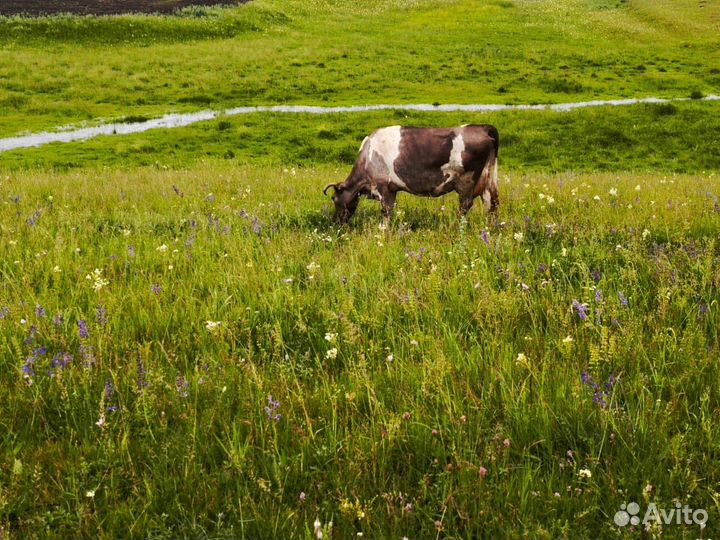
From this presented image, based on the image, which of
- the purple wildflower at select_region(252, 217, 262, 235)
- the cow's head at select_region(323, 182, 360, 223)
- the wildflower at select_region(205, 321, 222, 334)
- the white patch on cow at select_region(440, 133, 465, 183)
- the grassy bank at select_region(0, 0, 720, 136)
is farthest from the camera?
the grassy bank at select_region(0, 0, 720, 136)

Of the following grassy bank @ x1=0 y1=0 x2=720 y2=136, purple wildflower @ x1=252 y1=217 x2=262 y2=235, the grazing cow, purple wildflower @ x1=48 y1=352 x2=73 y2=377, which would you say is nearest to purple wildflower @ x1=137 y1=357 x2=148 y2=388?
purple wildflower @ x1=48 y1=352 x2=73 y2=377

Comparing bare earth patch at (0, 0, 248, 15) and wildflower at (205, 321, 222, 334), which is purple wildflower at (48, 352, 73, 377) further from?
bare earth patch at (0, 0, 248, 15)

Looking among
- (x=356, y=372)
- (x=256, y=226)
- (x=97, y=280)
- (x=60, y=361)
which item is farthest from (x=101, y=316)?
(x=256, y=226)

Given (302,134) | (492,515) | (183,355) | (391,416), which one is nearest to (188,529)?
(391,416)

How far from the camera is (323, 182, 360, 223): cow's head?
10148mm

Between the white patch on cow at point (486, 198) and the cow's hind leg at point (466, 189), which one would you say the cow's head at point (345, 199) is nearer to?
the cow's hind leg at point (466, 189)

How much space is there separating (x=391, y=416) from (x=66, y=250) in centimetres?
551

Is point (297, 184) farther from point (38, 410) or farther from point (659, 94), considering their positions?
point (659, 94)

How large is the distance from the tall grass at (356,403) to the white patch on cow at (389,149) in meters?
4.19

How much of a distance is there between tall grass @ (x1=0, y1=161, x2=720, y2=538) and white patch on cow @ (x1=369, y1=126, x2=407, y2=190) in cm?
419

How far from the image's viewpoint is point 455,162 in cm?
959

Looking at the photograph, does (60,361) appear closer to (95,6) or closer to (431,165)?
(431,165)

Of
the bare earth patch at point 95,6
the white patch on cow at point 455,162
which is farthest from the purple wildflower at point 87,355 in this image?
the bare earth patch at point 95,6

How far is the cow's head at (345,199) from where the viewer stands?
1015cm
